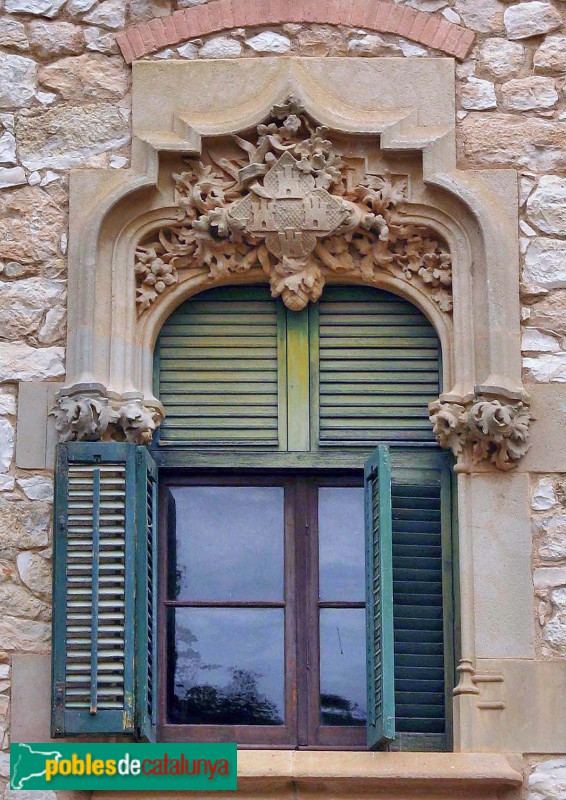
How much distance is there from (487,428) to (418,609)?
92cm

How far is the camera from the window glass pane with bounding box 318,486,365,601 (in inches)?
388

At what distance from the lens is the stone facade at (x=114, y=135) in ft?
32.2

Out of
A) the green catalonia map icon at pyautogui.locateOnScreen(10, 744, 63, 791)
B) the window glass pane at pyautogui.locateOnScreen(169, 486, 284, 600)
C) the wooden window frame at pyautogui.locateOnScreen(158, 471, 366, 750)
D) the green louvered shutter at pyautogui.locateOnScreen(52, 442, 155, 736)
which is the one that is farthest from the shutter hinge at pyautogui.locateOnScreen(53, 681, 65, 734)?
the window glass pane at pyautogui.locateOnScreen(169, 486, 284, 600)

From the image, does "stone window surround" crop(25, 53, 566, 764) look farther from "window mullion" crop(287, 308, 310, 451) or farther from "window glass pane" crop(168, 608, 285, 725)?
"window glass pane" crop(168, 608, 285, 725)

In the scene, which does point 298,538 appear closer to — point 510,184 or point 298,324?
point 298,324

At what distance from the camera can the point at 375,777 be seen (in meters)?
Answer: 9.09

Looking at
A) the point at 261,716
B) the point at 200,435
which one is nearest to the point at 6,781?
the point at 261,716

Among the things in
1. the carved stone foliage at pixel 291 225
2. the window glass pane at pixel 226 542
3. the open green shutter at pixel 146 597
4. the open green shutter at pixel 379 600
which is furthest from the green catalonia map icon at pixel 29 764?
the carved stone foliage at pixel 291 225

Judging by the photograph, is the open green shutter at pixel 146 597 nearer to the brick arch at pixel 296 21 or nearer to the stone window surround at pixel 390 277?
the stone window surround at pixel 390 277

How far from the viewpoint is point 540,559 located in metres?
9.59

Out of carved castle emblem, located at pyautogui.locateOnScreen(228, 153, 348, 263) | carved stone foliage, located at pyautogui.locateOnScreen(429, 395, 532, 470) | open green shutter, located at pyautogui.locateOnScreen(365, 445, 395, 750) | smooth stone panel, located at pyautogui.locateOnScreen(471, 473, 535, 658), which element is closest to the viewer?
open green shutter, located at pyautogui.locateOnScreen(365, 445, 395, 750)

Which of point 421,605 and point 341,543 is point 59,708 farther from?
point 421,605

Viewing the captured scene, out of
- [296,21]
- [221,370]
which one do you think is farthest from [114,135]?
[221,370]

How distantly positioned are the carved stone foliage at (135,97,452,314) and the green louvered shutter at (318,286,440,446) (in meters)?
0.16
